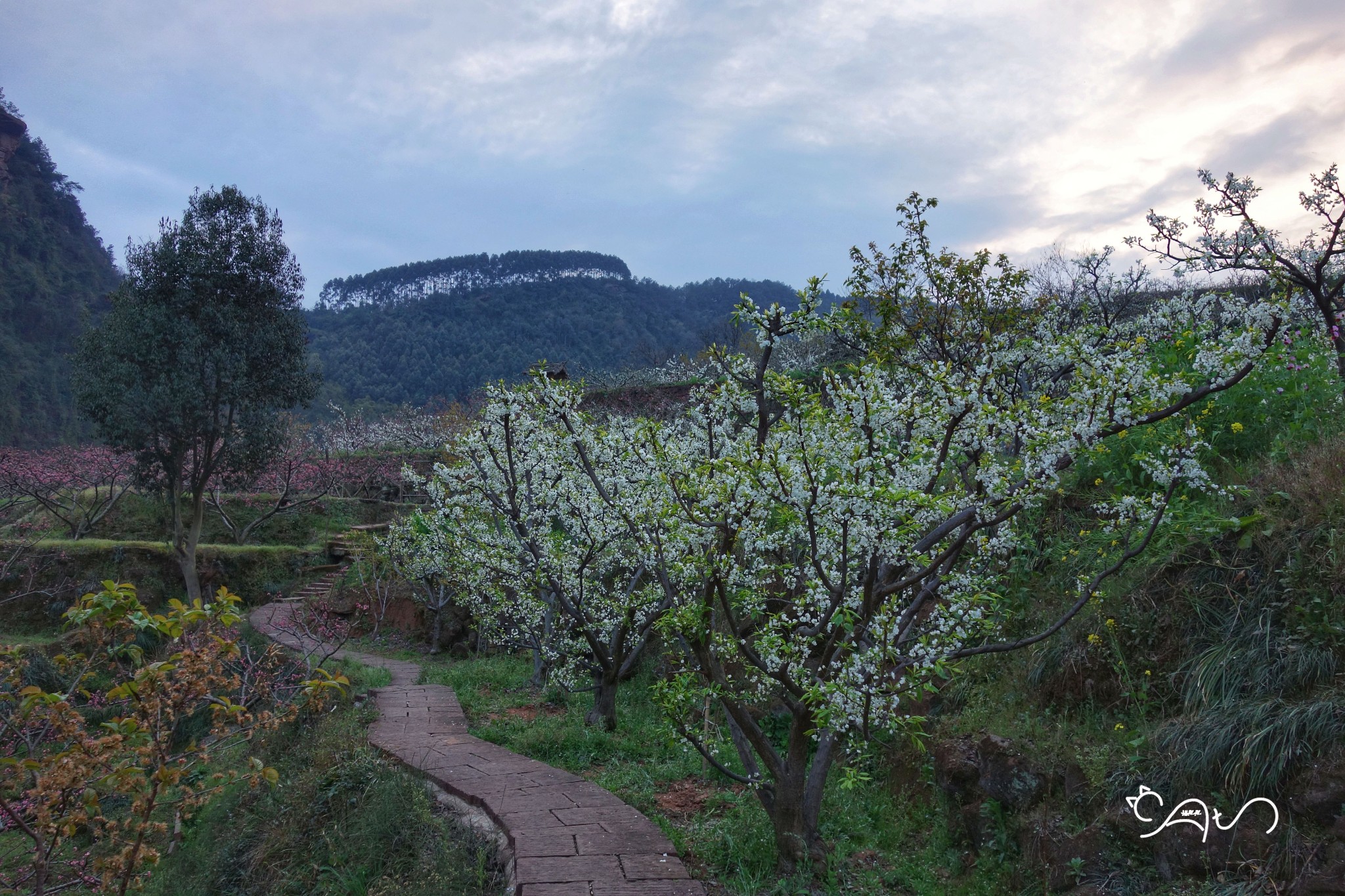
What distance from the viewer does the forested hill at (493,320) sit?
149 ft

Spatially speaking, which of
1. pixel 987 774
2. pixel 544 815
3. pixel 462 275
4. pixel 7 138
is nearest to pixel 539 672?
pixel 544 815

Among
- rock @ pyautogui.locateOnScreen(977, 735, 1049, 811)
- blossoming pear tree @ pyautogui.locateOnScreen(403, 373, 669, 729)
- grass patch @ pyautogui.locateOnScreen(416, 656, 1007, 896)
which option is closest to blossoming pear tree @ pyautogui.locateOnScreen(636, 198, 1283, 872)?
grass patch @ pyautogui.locateOnScreen(416, 656, 1007, 896)

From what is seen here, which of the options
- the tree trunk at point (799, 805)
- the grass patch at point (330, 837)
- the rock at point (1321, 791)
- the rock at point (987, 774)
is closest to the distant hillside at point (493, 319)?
the grass patch at point (330, 837)

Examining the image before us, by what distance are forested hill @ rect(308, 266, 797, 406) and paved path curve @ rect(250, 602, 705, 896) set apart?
100ft

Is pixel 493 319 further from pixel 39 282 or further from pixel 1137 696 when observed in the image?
pixel 1137 696

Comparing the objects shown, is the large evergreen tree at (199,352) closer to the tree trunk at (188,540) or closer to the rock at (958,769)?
the tree trunk at (188,540)

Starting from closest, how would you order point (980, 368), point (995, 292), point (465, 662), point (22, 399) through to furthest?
1. point (980, 368)
2. point (995, 292)
3. point (465, 662)
4. point (22, 399)

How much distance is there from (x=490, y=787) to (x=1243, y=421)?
239 inches

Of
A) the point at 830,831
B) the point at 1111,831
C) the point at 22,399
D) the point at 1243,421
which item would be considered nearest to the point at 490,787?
the point at 830,831

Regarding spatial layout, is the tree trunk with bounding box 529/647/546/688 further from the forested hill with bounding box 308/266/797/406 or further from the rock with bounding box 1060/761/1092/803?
the forested hill with bounding box 308/266/797/406

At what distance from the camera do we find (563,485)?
24.1ft

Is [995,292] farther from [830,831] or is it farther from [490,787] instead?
[490,787]

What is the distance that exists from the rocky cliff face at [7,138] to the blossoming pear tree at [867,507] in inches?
2074

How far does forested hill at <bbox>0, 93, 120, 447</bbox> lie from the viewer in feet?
115
